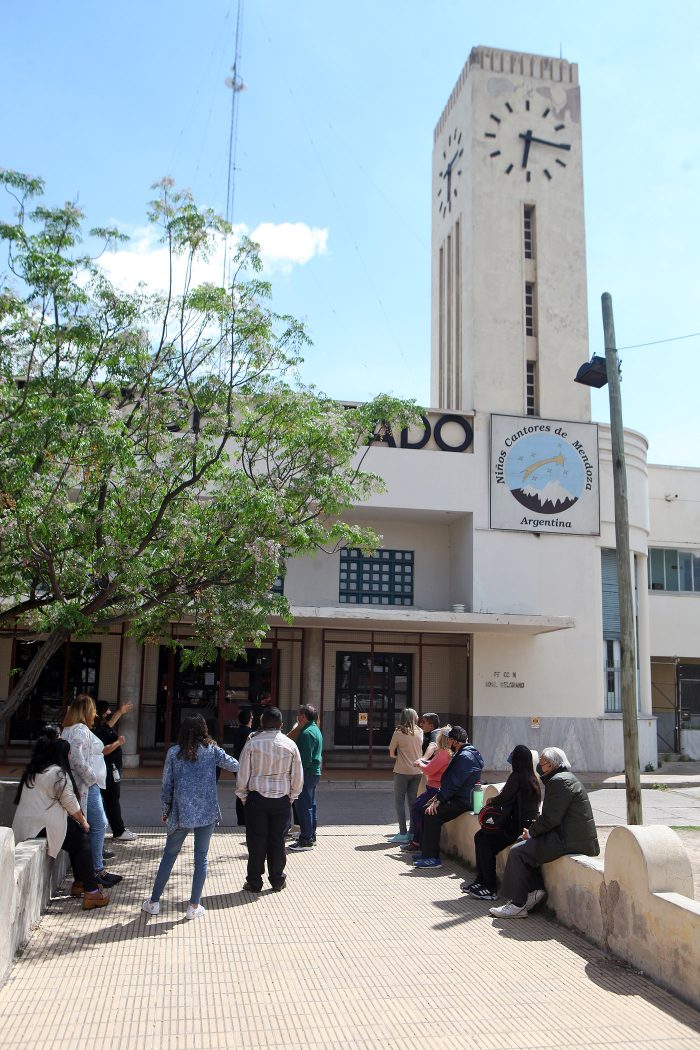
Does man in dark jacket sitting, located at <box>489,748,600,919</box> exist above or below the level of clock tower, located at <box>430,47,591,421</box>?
below

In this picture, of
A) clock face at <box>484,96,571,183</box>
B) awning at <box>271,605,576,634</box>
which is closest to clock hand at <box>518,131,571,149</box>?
clock face at <box>484,96,571,183</box>

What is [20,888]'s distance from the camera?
5.70 metres

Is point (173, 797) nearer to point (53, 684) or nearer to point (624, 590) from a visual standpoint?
point (624, 590)

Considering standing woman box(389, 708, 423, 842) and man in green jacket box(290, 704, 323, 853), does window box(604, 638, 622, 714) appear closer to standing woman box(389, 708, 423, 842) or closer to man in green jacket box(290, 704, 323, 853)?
standing woman box(389, 708, 423, 842)

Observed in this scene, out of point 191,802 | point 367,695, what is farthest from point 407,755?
point 367,695

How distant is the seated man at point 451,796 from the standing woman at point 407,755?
0.90 m

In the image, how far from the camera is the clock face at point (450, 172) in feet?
73.7

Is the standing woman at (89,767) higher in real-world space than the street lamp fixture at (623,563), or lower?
lower

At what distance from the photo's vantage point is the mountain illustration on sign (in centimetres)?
1934

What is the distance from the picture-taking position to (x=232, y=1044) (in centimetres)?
443

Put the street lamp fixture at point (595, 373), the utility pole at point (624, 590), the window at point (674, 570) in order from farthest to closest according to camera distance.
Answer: the window at point (674, 570), the street lamp fixture at point (595, 373), the utility pole at point (624, 590)

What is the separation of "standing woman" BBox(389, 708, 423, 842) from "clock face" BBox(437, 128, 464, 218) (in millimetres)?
16820

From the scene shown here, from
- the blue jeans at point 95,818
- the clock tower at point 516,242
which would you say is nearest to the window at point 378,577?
the clock tower at point 516,242

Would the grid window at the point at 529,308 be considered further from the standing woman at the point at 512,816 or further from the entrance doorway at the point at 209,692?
the standing woman at the point at 512,816
